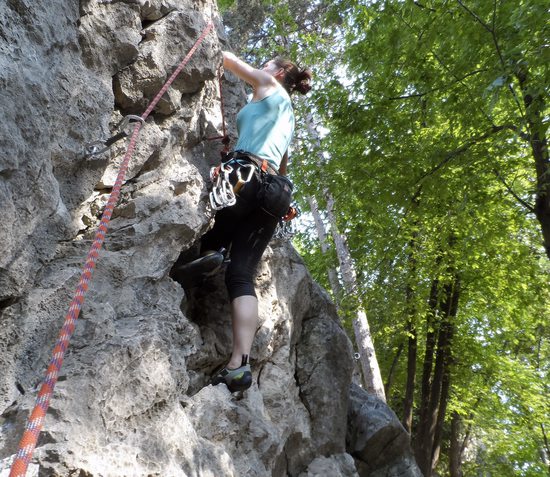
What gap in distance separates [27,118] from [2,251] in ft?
2.27

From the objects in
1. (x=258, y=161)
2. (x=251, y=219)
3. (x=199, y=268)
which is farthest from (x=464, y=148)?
(x=199, y=268)

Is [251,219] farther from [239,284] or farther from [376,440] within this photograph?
[376,440]

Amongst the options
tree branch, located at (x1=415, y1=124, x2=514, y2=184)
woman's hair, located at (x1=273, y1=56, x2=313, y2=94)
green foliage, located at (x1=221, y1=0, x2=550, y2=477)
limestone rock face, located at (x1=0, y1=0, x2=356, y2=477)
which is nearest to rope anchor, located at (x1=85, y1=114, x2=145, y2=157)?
limestone rock face, located at (x1=0, y1=0, x2=356, y2=477)

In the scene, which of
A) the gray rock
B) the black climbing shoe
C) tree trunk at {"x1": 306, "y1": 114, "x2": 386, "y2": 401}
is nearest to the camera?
the black climbing shoe

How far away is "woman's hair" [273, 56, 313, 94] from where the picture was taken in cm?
423

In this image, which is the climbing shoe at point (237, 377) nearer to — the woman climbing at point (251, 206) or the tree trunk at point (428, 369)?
the woman climbing at point (251, 206)

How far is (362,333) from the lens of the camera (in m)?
10.7

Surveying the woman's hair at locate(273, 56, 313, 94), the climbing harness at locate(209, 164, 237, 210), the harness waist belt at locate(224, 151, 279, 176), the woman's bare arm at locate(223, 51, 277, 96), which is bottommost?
the climbing harness at locate(209, 164, 237, 210)

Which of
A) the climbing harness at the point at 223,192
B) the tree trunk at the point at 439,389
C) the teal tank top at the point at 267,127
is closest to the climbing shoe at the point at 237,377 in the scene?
the climbing harness at the point at 223,192

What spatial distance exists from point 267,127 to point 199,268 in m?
1.23

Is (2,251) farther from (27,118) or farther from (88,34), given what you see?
(88,34)

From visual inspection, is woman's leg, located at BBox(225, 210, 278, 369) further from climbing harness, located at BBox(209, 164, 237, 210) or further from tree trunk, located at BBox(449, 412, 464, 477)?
tree trunk, located at BBox(449, 412, 464, 477)

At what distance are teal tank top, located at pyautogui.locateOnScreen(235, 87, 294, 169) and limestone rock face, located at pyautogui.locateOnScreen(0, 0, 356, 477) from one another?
1.73 ft

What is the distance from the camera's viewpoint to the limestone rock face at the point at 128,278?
2354 mm
